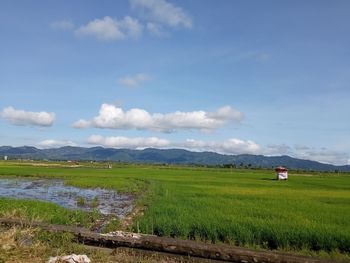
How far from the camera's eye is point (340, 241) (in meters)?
12.0

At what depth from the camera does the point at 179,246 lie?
30.5 feet

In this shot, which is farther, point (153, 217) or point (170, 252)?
point (153, 217)

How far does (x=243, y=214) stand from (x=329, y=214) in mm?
3532

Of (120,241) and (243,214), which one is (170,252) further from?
(243,214)

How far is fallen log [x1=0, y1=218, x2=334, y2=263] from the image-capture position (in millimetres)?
8352

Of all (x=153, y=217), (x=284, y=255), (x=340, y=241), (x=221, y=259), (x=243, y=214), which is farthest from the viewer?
(x=243, y=214)

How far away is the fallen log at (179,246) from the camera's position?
27.4ft

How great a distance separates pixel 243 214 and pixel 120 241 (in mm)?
7570

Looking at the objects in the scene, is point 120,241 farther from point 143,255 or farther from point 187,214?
point 187,214

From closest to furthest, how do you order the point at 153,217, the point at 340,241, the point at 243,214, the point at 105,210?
1. the point at 340,241
2. the point at 153,217
3. the point at 243,214
4. the point at 105,210

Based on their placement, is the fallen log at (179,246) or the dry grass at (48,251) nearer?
the dry grass at (48,251)

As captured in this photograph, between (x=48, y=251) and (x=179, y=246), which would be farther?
(x=179, y=246)

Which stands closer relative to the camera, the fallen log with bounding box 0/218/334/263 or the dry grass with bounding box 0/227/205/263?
the dry grass with bounding box 0/227/205/263

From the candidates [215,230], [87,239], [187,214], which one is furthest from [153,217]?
[87,239]
